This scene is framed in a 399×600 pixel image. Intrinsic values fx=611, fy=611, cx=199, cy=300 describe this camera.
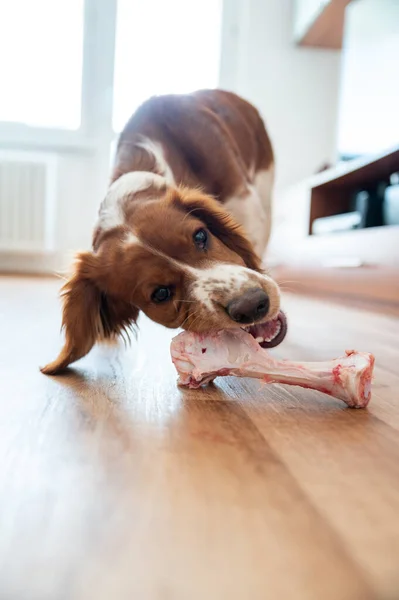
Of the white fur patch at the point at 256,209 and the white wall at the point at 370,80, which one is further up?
the white wall at the point at 370,80

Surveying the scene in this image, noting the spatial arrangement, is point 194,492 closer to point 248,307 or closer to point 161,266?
point 248,307

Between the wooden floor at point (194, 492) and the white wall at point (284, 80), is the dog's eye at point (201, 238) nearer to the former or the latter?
the wooden floor at point (194, 492)

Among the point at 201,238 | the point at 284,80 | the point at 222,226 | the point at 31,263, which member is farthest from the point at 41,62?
the point at 201,238

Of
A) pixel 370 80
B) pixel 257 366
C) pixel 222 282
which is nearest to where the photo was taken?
pixel 257 366

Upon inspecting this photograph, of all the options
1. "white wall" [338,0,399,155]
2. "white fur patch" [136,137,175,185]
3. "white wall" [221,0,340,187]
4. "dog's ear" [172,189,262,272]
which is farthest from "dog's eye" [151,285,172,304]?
"white wall" [221,0,340,187]

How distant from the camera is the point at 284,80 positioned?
5.27 metres

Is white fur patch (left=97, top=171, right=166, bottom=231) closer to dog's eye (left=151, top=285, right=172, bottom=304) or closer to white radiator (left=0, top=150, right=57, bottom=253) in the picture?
dog's eye (left=151, top=285, right=172, bottom=304)

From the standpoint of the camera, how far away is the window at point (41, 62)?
523 centimetres

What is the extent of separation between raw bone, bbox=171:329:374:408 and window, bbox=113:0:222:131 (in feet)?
14.8

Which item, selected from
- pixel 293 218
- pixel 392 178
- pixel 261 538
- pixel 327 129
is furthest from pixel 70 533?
pixel 327 129

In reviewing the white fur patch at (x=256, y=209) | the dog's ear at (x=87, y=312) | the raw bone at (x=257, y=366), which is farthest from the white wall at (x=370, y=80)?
the raw bone at (x=257, y=366)

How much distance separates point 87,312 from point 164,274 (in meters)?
0.24

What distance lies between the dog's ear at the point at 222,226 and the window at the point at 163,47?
411 cm

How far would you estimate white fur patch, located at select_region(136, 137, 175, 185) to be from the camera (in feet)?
5.54
